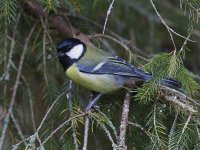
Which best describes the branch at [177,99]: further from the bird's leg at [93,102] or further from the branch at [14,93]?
the branch at [14,93]

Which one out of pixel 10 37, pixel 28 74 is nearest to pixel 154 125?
pixel 10 37

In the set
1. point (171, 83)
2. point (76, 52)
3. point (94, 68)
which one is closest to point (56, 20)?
point (76, 52)

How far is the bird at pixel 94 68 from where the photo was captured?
245cm

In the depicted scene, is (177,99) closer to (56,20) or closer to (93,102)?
(93,102)

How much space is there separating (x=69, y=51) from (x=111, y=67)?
24 cm

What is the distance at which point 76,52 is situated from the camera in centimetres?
261

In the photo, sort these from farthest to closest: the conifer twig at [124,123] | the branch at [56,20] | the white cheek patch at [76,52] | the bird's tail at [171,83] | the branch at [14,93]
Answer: the branch at [56,20]
the white cheek patch at [76,52]
the bird's tail at [171,83]
the branch at [14,93]
the conifer twig at [124,123]

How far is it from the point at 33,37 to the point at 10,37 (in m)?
0.21

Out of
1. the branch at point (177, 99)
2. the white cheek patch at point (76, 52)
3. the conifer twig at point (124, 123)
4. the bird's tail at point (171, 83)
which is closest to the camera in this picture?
the conifer twig at point (124, 123)

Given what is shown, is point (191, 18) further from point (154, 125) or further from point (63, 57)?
point (63, 57)

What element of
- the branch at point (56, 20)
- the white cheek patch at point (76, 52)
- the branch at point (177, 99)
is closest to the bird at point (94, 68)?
the white cheek patch at point (76, 52)

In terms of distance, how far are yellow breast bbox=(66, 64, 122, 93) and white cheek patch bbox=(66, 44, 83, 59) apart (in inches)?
3.4

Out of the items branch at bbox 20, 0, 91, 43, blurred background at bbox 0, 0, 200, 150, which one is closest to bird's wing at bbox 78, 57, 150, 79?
blurred background at bbox 0, 0, 200, 150

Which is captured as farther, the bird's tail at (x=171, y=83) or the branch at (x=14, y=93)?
the bird's tail at (x=171, y=83)
